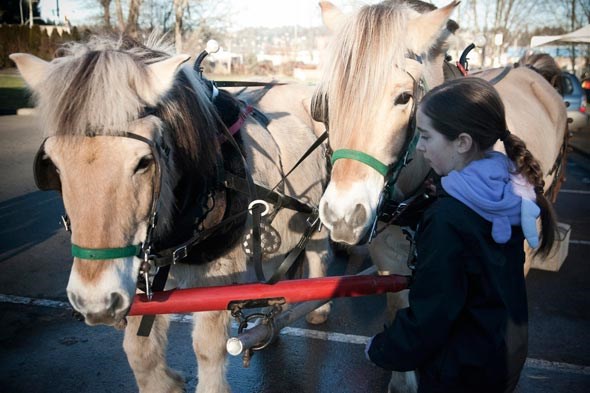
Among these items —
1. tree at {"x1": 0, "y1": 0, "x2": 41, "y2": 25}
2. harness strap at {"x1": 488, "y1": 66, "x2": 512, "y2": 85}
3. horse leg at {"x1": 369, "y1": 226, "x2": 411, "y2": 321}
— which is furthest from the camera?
tree at {"x1": 0, "y1": 0, "x2": 41, "y2": 25}

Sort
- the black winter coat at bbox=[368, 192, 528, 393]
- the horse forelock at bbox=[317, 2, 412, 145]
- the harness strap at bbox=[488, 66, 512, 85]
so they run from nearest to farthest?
the black winter coat at bbox=[368, 192, 528, 393] → the horse forelock at bbox=[317, 2, 412, 145] → the harness strap at bbox=[488, 66, 512, 85]

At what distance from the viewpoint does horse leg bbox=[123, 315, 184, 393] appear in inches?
103

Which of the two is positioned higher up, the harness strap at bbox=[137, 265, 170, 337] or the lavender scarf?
the lavender scarf

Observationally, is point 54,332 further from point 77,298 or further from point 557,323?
point 557,323

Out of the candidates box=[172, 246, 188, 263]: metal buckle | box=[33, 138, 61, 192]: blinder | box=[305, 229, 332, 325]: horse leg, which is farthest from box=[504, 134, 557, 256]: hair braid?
box=[305, 229, 332, 325]: horse leg

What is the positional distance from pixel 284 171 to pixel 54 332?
230 cm

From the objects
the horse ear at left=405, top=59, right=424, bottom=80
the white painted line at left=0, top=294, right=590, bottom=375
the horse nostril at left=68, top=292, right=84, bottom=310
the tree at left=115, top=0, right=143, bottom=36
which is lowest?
the white painted line at left=0, top=294, right=590, bottom=375

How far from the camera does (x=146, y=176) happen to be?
6.00 ft

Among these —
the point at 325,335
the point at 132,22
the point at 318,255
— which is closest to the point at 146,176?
the point at 318,255

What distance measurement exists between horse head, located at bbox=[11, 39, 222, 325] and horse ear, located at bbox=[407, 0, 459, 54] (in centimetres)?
108

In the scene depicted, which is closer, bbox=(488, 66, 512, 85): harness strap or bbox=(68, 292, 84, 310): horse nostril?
bbox=(68, 292, 84, 310): horse nostril

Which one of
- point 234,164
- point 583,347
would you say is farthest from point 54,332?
point 583,347

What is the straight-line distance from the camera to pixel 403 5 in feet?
8.18

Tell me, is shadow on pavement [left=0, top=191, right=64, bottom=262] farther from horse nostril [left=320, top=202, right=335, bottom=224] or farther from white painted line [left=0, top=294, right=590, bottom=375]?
horse nostril [left=320, top=202, right=335, bottom=224]
